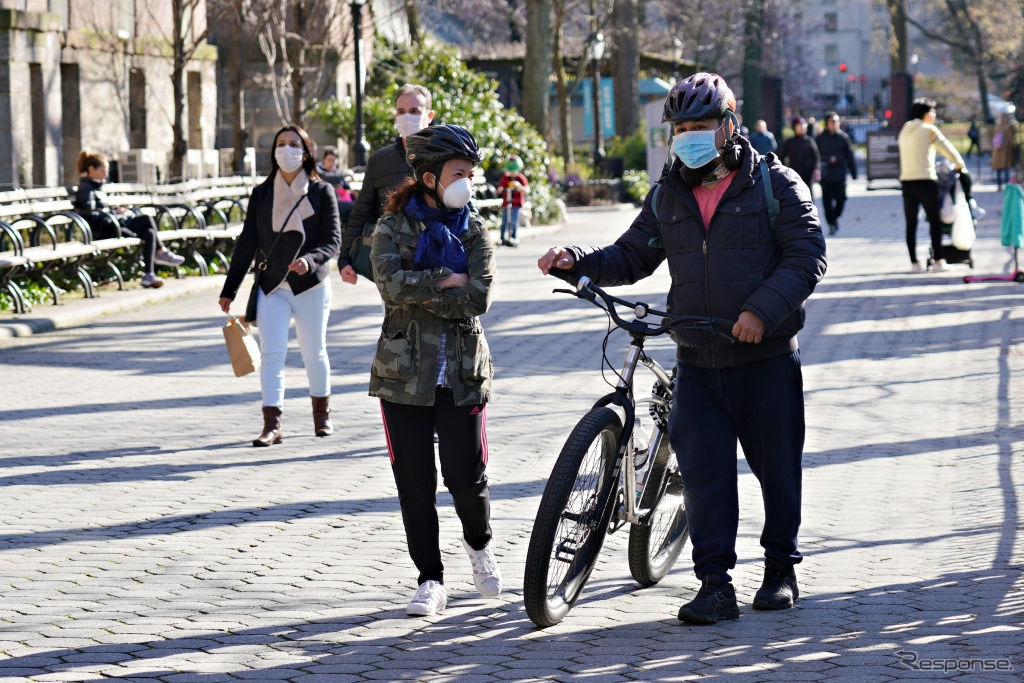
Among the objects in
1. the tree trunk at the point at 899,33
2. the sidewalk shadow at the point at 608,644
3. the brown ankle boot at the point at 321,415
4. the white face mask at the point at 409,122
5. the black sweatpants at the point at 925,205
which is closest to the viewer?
the sidewalk shadow at the point at 608,644

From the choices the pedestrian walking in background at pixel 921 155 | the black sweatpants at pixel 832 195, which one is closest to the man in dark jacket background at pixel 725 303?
the pedestrian walking in background at pixel 921 155

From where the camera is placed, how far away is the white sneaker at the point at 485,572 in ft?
18.4

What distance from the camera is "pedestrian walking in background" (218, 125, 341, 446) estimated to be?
8.80 meters

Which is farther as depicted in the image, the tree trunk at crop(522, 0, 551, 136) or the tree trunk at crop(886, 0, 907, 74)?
the tree trunk at crop(886, 0, 907, 74)

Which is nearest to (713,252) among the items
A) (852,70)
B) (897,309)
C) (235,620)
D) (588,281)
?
(588,281)

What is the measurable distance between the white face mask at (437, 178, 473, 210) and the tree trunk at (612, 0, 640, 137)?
37.0 m

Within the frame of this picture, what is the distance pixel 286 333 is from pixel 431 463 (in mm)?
3592

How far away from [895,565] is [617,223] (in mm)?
23156

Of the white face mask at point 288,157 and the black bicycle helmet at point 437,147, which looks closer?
the black bicycle helmet at point 437,147

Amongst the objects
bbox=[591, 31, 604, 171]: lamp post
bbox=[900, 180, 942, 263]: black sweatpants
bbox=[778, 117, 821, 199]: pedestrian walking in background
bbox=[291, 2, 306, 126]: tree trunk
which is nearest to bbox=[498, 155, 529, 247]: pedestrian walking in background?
bbox=[778, 117, 821, 199]: pedestrian walking in background

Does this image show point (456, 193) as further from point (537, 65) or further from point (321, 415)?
point (537, 65)

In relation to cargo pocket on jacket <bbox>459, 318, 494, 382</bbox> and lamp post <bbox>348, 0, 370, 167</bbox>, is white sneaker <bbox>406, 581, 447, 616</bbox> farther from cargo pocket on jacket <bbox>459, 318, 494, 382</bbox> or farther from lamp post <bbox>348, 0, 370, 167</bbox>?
lamp post <bbox>348, 0, 370, 167</bbox>

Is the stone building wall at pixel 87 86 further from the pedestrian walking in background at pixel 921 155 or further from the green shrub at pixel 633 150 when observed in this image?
the green shrub at pixel 633 150

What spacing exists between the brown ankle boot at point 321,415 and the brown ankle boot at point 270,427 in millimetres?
261
